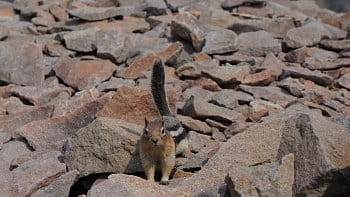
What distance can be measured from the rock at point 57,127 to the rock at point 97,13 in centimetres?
554

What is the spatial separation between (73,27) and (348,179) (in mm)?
9333

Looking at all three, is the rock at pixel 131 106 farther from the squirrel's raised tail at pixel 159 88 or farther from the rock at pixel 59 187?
the rock at pixel 59 187

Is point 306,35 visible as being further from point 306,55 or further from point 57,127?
point 57,127

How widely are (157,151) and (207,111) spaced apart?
231 cm

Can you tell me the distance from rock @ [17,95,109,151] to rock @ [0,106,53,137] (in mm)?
789

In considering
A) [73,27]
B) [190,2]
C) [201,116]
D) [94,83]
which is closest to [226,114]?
[201,116]

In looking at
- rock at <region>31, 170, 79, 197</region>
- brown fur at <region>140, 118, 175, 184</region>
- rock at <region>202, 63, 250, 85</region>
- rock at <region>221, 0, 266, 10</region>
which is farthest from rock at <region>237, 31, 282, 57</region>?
rock at <region>31, 170, 79, 197</region>

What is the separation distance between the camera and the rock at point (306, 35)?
1195 cm

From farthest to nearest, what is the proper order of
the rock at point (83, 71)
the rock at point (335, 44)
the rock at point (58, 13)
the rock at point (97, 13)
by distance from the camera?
the rock at point (58, 13)
the rock at point (97, 13)
the rock at point (335, 44)
the rock at point (83, 71)

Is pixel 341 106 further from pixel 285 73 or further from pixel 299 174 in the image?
pixel 299 174

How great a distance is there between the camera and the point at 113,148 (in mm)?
6461

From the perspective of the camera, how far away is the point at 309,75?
10.2 m

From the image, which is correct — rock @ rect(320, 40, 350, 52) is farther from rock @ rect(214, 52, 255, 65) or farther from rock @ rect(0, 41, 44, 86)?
rock @ rect(0, 41, 44, 86)

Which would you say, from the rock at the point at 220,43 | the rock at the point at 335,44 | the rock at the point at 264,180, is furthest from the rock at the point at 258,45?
the rock at the point at 264,180
